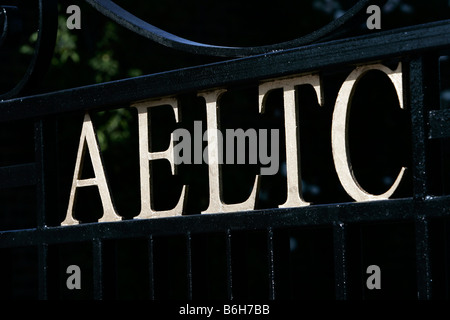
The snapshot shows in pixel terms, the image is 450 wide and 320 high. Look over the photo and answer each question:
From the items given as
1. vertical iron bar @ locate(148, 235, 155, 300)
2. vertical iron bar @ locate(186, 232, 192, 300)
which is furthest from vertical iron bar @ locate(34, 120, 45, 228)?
vertical iron bar @ locate(186, 232, 192, 300)

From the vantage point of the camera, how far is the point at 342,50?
89.6 inches

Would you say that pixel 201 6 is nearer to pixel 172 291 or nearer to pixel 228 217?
pixel 172 291

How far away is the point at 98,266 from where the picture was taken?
2.74 metres

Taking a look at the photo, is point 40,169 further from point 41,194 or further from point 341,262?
point 341,262

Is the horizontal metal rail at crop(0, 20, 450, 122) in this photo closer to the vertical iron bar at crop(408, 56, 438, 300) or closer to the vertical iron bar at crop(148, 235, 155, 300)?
the vertical iron bar at crop(408, 56, 438, 300)

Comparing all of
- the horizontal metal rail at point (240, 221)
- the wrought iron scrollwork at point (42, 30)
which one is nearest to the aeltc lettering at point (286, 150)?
the horizontal metal rail at point (240, 221)

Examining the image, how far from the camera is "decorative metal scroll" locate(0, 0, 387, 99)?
7.54 ft

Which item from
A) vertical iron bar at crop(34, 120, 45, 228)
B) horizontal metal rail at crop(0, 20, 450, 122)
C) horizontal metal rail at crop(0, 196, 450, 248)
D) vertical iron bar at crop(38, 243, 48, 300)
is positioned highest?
horizontal metal rail at crop(0, 20, 450, 122)

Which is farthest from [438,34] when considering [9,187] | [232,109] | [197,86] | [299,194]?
[232,109]

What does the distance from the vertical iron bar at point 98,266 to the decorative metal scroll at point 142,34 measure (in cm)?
55

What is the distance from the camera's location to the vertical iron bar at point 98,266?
107 inches

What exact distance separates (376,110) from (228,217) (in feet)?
22.3

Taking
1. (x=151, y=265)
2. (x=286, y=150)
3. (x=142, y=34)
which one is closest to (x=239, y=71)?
A: (x=286, y=150)

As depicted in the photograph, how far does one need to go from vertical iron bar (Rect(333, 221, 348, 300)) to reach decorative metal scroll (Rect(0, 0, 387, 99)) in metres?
0.48
